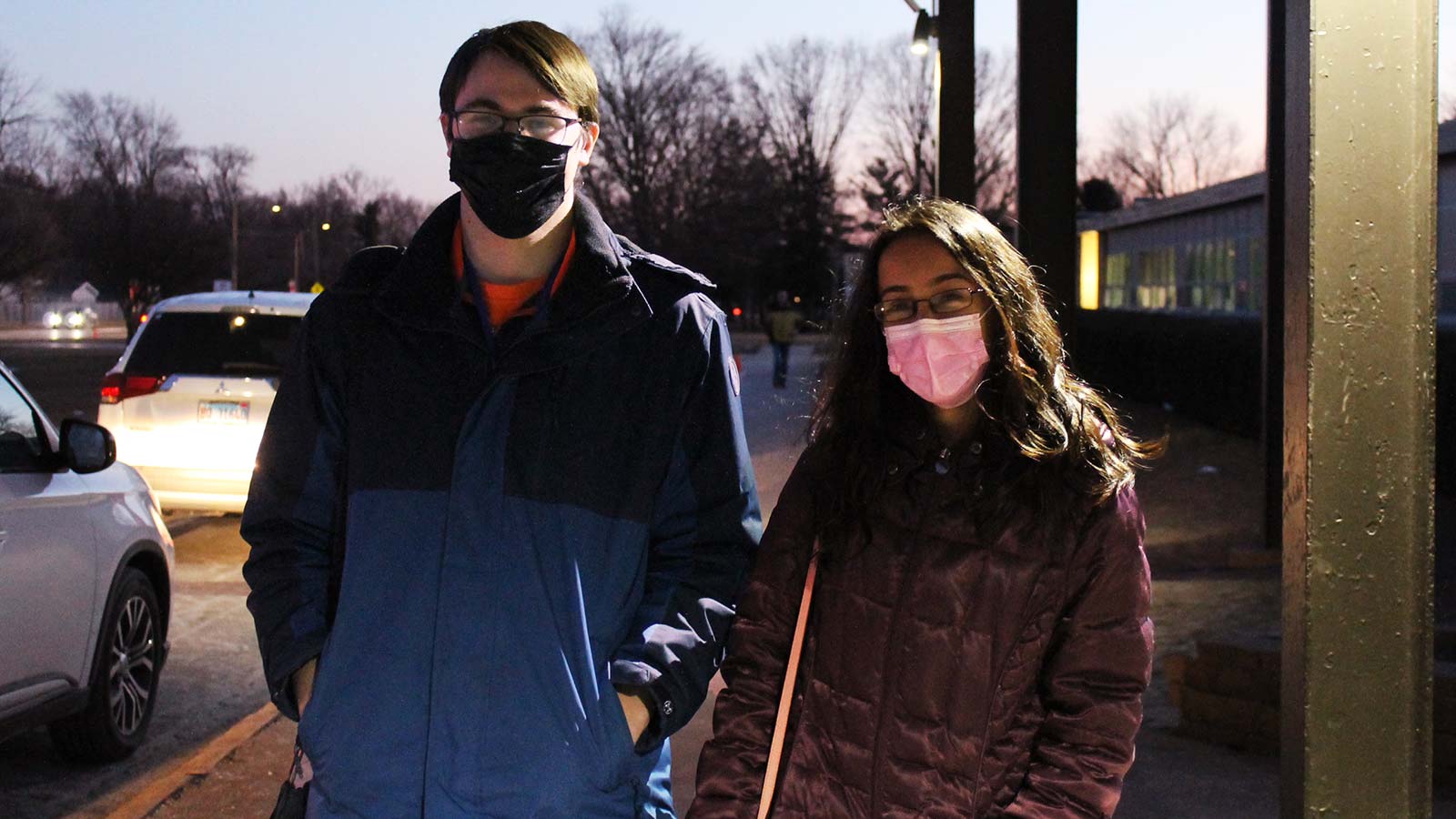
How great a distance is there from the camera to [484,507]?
2488 millimetres

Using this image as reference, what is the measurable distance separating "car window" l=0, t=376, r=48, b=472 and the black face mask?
Answer: 3.44 meters

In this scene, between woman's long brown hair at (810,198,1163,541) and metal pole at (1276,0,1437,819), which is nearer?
metal pole at (1276,0,1437,819)

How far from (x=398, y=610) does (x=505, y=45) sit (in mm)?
961

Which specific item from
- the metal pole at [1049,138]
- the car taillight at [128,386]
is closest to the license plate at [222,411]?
the car taillight at [128,386]

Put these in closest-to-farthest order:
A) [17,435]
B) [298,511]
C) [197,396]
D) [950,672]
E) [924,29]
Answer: [950,672], [298,511], [17,435], [197,396], [924,29]

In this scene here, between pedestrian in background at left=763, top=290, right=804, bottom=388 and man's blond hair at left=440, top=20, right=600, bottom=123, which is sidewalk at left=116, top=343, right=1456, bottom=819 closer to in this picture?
man's blond hair at left=440, top=20, right=600, bottom=123

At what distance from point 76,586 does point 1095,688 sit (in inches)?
176

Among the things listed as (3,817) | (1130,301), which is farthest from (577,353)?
(1130,301)

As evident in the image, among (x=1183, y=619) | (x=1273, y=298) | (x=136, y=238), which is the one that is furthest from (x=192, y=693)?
(x=136, y=238)

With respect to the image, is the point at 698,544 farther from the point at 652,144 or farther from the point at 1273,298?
the point at 652,144

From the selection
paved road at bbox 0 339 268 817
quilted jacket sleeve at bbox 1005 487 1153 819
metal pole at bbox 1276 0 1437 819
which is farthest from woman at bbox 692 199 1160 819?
paved road at bbox 0 339 268 817

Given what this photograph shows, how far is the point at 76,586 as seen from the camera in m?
5.76

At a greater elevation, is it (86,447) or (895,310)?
(895,310)

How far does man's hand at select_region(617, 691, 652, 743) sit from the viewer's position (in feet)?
8.28
